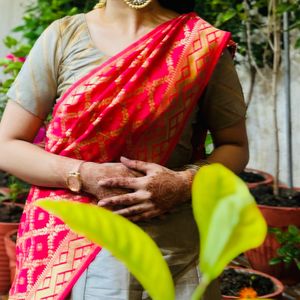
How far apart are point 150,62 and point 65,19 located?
202mm

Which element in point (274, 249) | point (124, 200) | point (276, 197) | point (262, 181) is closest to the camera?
point (124, 200)

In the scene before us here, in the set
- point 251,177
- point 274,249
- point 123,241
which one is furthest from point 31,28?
point 123,241

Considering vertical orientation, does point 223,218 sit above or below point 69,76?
above

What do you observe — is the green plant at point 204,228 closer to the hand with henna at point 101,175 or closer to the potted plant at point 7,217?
the hand with henna at point 101,175

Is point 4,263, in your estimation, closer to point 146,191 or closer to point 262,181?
point 262,181

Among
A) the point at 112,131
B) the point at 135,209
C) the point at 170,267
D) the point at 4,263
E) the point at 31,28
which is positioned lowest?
the point at 4,263

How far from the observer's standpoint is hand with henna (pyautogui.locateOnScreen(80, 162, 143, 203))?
1090 mm

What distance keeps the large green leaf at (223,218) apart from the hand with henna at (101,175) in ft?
2.06

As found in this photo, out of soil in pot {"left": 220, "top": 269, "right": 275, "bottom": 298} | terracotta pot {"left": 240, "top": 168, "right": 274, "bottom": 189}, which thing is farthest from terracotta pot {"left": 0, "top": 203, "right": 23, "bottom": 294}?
terracotta pot {"left": 240, "top": 168, "right": 274, "bottom": 189}

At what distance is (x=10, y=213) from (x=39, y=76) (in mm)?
2048

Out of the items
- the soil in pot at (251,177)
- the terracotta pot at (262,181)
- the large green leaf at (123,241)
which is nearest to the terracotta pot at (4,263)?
the terracotta pot at (262,181)

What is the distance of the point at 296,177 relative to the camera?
3.88m

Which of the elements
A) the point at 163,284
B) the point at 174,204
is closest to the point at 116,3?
the point at 174,204

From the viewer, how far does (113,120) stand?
3.67ft
